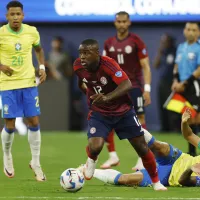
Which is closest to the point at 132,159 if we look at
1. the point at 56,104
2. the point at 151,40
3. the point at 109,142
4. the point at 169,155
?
the point at 109,142

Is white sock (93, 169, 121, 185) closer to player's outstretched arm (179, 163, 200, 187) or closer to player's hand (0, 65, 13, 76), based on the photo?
player's outstretched arm (179, 163, 200, 187)

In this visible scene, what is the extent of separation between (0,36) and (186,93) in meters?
4.19

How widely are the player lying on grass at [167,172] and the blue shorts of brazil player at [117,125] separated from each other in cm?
51

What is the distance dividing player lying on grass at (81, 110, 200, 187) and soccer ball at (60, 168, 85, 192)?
0.88 m

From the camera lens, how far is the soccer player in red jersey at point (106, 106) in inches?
357

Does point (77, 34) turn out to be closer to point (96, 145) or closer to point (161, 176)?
point (161, 176)

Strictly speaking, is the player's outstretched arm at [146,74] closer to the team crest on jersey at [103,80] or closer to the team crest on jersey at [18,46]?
the team crest on jersey at [18,46]

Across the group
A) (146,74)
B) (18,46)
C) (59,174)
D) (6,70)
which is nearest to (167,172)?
(59,174)

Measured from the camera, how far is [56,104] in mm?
18844

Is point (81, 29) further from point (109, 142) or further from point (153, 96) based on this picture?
point (109, 142)

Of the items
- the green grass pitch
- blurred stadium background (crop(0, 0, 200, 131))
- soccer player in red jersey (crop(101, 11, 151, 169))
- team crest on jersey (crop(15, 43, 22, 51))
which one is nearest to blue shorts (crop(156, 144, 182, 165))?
the green grass pitch

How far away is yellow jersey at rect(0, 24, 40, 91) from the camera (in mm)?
10391

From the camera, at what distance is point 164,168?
9.62m

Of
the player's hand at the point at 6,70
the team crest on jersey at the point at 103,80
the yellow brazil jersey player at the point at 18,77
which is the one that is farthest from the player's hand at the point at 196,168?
the player's hand at the point at 6,70
